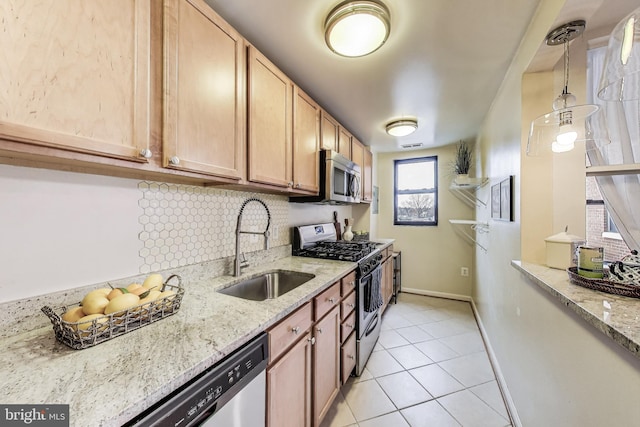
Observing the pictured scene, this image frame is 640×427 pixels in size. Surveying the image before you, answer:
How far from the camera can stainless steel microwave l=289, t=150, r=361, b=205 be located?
2.16m

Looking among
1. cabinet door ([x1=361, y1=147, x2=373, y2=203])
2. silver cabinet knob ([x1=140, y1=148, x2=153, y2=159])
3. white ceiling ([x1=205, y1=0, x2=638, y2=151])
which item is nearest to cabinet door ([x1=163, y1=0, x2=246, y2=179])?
silver cabinet knob ([x1=140, y1=148, x2=153, y2=159])

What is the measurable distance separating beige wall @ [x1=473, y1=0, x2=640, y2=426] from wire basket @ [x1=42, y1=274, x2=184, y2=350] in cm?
146

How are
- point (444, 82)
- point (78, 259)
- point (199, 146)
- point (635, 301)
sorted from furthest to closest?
1. point (444, 82)
2. point (199, 146)
3. point (78, 259)
4. point (635, 301)

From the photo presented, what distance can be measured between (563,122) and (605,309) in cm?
79

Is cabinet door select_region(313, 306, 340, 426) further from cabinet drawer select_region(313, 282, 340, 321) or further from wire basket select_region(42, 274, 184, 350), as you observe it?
wire basket select_region(42, 274, 184, 350)

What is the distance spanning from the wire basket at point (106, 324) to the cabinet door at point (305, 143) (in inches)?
45.2

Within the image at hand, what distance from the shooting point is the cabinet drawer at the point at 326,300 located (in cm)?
137

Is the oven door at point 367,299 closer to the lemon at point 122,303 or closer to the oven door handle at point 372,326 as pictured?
the oven door handle at point 372,326

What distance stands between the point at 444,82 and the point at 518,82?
20.6 inches

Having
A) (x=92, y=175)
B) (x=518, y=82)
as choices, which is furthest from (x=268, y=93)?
(x=518, y=82)

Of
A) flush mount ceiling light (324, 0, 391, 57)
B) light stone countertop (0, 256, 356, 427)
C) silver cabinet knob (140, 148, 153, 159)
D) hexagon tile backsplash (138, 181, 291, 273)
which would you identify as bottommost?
light stone countertop (0, 256, 356, 427)

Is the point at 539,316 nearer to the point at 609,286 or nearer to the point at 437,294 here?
the point at 609,286

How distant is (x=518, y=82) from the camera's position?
1.55 m

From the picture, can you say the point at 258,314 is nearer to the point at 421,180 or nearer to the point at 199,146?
the point at 199,146
